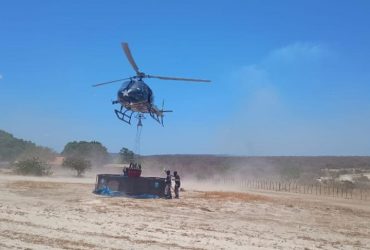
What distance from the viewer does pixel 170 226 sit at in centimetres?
1820

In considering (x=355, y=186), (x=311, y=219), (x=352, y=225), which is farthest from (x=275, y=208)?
(x=355, y=186)

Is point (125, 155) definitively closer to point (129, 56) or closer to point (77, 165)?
point (77, 165)

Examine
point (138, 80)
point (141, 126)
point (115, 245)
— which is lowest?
point (115, 245)

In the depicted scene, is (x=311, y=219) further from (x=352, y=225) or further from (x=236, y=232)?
(x=236, y=232)

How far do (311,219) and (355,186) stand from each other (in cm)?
3511

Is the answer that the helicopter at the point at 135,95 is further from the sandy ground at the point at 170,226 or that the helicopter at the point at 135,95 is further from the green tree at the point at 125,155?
the green tree at the point at 125,155

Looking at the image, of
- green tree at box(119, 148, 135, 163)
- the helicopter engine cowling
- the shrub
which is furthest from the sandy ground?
green tree at box(119, 148, 135, 163)

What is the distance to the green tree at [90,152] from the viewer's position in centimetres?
8944

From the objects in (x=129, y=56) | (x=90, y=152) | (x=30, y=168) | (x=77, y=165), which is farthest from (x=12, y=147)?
(x=129, y=56)

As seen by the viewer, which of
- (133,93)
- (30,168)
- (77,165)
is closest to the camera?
(133,93)

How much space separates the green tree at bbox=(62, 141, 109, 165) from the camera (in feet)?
293

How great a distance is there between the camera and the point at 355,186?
55750mm

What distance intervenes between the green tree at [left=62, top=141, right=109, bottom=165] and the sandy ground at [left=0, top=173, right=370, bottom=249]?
203 ft

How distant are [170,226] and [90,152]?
74149mm
